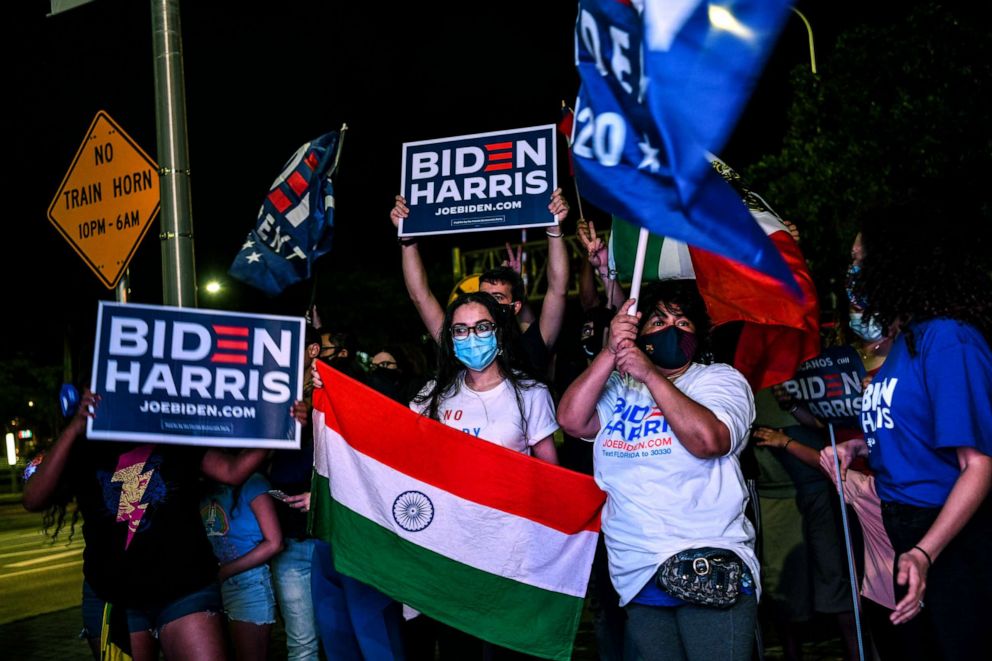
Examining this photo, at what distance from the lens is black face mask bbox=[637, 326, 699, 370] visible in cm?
421

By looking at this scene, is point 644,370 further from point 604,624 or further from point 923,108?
point 923,108

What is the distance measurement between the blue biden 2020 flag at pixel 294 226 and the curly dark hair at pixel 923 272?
424 centimetres

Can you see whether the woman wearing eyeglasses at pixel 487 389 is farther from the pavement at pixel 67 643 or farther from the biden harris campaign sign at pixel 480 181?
the pavement at pixel 67 643

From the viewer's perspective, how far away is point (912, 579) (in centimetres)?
308

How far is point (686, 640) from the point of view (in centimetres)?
379

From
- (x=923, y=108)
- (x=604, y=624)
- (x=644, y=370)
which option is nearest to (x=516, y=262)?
(x=604, y=624)

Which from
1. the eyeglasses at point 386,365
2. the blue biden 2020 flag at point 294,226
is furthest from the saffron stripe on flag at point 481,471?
the blue biden 2020 flag at point 294,226

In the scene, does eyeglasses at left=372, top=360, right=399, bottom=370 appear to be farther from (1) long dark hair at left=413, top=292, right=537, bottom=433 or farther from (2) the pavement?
(2) the pavement

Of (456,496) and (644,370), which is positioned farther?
(456,496)

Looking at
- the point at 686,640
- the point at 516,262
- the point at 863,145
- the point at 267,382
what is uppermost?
the point at 863,145

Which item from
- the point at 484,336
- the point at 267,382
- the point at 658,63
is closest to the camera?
the point at 658,63

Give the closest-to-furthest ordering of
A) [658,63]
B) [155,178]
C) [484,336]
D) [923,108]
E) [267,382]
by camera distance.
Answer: [658,63] < [267,382] < [484,336] < [155,178] < [923,108]

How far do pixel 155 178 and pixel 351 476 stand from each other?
3.02m

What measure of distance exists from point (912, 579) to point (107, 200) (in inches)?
237
